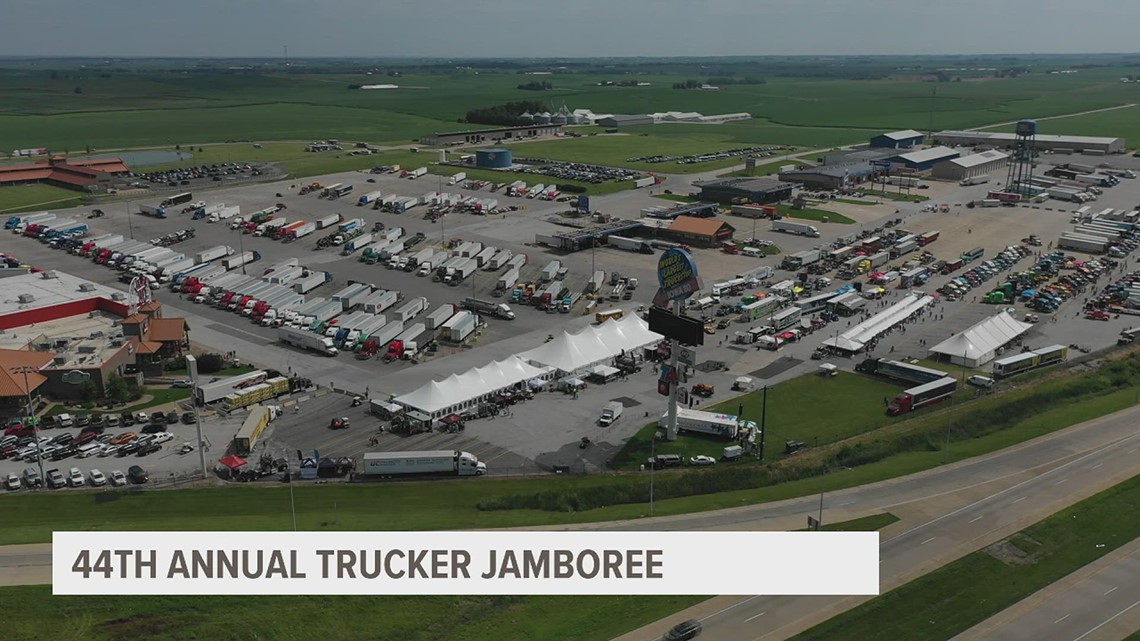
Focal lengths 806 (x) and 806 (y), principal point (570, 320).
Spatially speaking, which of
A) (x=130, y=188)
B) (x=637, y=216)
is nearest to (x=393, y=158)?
(x=130, y=188)

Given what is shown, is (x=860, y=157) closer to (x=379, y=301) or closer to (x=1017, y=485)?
(x=379, y=301)

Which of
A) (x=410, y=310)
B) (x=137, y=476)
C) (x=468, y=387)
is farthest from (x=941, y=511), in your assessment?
(x=410, y=310)

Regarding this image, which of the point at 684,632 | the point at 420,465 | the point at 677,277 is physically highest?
the point at 677,277

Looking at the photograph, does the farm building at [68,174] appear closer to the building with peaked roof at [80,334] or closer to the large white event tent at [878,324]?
the building with peaked roof at [80,334]

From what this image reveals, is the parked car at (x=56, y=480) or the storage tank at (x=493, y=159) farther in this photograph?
the storage tank at (x=493, y=159)

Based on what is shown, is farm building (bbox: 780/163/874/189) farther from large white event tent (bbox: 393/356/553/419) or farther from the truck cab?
the truck cab

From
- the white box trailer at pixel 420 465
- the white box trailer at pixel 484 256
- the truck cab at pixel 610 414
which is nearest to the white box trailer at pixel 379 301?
the white box trailer at pixel 484 256
